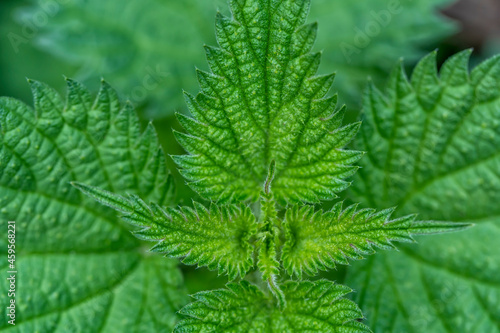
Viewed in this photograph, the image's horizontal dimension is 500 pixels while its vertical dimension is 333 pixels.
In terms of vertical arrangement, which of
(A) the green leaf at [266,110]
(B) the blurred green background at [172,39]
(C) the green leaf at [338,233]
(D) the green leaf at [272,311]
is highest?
(B) the blurred green background at [172,39]

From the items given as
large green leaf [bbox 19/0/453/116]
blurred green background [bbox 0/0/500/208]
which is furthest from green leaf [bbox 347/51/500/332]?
large green leaf [bbox 19/0/453/116]

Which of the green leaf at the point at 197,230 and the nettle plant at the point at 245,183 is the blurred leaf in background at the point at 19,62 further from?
the green leaf at the point at 197,230

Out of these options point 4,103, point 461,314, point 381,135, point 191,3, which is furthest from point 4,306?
point 191,3

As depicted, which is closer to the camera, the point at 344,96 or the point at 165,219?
the point at 165,219

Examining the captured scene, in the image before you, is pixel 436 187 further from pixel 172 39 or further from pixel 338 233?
pixel 172 39

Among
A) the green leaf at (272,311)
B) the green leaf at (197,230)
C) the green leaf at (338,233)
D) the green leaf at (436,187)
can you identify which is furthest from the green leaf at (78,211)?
the green leaf at (436,187)

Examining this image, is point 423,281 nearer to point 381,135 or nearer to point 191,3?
point 381,135

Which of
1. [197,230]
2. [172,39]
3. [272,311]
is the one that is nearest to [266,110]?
[197,230]
